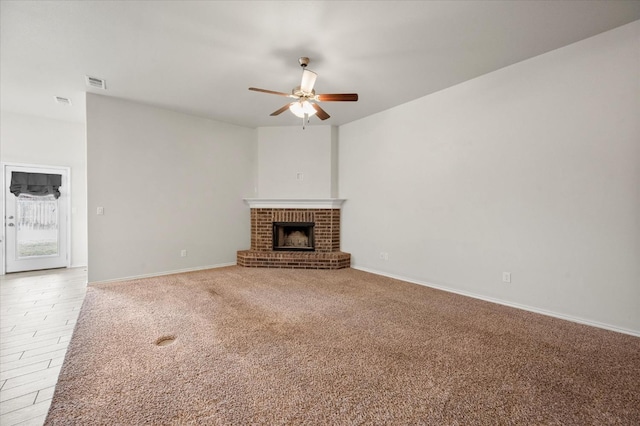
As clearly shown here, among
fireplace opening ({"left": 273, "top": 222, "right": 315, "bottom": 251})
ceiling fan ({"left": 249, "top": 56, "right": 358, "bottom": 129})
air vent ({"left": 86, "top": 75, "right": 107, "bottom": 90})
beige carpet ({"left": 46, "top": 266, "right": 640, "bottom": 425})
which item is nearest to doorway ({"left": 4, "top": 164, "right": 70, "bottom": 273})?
air vent ({"left": 86, "top": 75, "right": 107, "bottom": 90})

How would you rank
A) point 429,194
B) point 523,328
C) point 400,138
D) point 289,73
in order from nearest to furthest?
point 523,328 → point 289,73 → point 429,194 → point 400,138

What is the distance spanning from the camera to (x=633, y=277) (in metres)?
2.60

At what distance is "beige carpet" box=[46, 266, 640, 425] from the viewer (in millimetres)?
1600

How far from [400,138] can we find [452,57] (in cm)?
154

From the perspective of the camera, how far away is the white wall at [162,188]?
4.33 m

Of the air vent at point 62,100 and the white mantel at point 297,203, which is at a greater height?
the air vent at point 62,100

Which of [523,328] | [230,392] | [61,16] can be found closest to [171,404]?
[230,392]

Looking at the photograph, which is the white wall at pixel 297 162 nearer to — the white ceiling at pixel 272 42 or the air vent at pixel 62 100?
the white ceiling at pixel 272 42

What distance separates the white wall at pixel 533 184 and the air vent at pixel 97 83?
4078 mm

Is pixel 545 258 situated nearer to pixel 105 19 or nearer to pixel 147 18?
pixel 147 18

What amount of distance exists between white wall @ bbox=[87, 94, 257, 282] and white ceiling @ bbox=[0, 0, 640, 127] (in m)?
0.59

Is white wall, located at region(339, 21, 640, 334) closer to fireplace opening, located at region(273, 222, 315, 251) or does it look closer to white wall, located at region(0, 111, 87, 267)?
fireplace opening, located at region(273, 222, 315, 251)

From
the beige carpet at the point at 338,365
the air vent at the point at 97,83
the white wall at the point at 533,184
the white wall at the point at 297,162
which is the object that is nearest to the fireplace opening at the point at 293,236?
the white wall at the point at 297,162

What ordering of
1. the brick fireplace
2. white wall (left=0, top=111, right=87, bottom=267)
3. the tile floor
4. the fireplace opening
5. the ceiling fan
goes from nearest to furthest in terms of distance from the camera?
the tile floor, the ceiling fan, white wall (left=0, top=111, right=87, bottom=267), the brick fireplace, the fireplace opening
